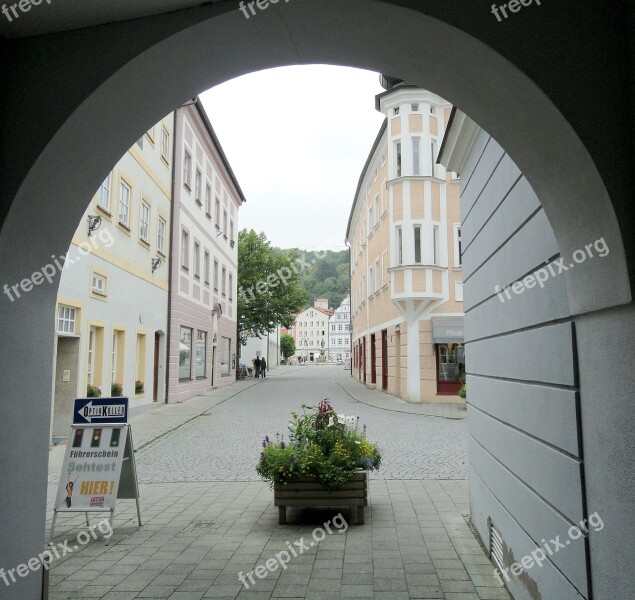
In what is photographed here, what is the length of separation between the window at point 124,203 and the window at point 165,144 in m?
3.88

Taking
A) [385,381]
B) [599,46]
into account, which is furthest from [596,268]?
[385,381]

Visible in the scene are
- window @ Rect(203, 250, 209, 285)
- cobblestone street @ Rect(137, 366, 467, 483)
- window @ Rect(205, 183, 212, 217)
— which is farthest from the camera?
window @ Rect(205, 183, 212, 217)

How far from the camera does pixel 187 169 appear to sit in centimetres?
2266

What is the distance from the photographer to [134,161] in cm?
1628

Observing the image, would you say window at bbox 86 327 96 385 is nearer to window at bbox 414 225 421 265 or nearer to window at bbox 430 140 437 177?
window at bbox 414 225 421 265

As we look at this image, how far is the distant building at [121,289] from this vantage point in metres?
12.4

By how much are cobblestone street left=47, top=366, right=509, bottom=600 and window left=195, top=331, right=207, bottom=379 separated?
46.6 ft

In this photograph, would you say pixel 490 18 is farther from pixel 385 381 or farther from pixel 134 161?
pixel 385 381

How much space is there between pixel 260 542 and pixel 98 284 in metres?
9.64

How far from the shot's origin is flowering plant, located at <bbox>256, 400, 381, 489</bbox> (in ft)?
19.6

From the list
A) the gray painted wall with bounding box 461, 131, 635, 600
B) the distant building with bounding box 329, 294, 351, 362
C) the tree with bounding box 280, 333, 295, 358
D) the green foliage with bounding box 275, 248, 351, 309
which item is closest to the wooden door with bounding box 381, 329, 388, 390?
the gray painted wall with bounding box 461, 131, 635, 600

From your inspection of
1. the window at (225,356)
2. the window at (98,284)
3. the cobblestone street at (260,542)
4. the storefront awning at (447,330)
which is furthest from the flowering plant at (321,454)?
the window at (225,356)

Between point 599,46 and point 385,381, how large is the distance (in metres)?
23.5

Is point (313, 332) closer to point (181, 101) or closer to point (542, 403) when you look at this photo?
point (181, 101)
